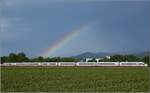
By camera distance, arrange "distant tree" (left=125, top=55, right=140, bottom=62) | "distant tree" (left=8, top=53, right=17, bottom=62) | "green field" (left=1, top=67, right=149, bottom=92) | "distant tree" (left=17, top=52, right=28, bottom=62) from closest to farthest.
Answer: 1. "green field" (left=1, top=67, right=149, bottom=92)
2. "distant tree" (left=8, top=53, right=17, bottom=62)
3. "distant tree" (left=125, top=55, right=140, bottom=62)
4. "distant tree" (left=17, top=52, right=28, bottom=62)

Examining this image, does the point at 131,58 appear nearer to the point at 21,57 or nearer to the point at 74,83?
the point at 21,57

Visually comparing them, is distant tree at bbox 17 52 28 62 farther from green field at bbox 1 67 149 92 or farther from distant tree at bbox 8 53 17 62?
green field at bbox 1 67 149 92

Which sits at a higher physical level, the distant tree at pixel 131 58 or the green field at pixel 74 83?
the distant tree at pixel 131 58

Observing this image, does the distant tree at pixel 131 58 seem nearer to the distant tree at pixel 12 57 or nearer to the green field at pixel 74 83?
the distant tree at pixel 12 57

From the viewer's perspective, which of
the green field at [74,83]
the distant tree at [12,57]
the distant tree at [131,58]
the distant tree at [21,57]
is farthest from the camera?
the distant tree at [21,57]

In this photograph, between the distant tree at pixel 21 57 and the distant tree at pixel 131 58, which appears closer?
the distant tree at pixel 131 58

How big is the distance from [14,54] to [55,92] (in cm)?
8277

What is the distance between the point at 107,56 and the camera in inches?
4126

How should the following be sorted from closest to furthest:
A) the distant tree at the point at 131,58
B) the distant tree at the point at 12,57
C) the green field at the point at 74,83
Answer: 1. the green field at the point at 74,83
2. the distant tree at the point at 12,57
3. the distant tree at the point at 131,58

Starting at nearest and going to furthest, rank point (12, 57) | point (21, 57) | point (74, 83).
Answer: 1. point (74, 83)
2. point (12, 57)
3. point (21, 57)

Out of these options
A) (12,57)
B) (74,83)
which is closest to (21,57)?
(12,57)

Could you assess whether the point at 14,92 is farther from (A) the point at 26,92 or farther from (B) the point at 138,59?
(B) the point at 138,59

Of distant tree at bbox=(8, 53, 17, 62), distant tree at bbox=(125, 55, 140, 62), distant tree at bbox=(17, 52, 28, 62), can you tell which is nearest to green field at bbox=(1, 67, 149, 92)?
distant tree at bbox=(8, 53, 17, 62)

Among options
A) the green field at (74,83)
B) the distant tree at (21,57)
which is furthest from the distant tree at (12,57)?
the green field at (74,83)
